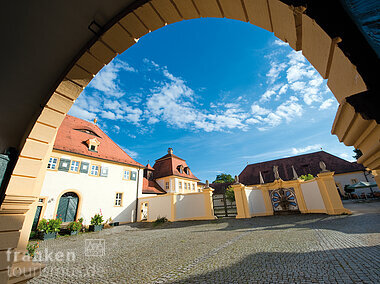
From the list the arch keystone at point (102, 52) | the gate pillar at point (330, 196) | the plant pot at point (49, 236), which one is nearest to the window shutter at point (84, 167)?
the plant pot at point (49, 236)

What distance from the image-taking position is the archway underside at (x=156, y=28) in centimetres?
96

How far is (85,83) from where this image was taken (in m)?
2.31

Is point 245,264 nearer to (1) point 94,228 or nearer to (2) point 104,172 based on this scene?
(1) point 94,228

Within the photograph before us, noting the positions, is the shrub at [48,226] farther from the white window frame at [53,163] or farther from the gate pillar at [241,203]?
the gate pillar at [241,203]

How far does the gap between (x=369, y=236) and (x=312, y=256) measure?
284 centimetres

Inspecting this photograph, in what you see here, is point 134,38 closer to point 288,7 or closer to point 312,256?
point 288,7

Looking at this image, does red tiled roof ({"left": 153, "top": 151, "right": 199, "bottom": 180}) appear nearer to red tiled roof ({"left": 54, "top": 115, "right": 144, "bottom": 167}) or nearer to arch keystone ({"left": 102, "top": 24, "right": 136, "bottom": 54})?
red tiled roof ({"left": 54, "top": 115, "right": 144, "bottom": 167})

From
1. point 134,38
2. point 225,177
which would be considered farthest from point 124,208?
point 225,177

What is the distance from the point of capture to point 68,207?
12.3 m

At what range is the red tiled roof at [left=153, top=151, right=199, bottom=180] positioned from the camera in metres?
23.8

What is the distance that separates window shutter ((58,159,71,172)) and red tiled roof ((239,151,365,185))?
2370 centimetres

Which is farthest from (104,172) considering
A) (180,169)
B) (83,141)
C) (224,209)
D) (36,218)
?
(180,169)

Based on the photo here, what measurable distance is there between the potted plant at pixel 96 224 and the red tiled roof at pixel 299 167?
839 inches

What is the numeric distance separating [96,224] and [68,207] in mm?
2401
